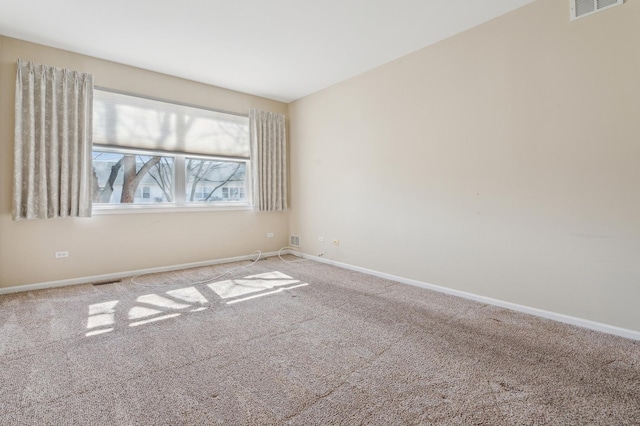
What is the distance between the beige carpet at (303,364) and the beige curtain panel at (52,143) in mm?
A: 1061

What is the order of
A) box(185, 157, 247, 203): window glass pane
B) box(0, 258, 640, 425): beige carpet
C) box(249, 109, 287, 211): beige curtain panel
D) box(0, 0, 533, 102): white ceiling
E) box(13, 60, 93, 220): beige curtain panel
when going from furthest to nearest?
box(249, 109, 287, 211): beige curtain panel, box(185, 157, 247, 203): window glass pane, box(13, 60, 93, 220): beige curtain panel, box(0, 0, 533, 102): white ceiling, box(0, 258, 640, 425): beige carpet

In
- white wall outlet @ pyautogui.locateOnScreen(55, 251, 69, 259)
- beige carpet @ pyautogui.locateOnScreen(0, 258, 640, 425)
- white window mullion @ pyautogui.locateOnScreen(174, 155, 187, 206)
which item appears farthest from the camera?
white window mullion @ pyautogui.locateOnScreen(174, 155, 187, 206)

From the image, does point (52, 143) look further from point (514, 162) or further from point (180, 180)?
point (514, 162)

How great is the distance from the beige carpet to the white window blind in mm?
2022

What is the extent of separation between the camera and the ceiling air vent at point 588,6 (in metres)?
2.26

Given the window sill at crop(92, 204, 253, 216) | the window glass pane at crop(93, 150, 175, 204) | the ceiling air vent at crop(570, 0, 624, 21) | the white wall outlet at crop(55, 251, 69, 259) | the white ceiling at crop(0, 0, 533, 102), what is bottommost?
the white wall outlet at crop(55, 251, 69, 259)

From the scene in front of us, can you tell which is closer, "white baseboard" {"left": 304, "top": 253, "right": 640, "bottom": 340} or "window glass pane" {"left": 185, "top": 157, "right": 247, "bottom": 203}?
"white baseboard" {"left": 304, "top": 253, "right": 640, "bottom": 340}

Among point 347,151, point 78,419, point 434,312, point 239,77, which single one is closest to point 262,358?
point 78,419

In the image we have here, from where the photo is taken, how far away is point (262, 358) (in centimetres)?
196

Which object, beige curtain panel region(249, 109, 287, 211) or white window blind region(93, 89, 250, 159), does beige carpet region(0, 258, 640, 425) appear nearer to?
white window blind region(93, 89, 250, 159)

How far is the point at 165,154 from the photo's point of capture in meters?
4.18

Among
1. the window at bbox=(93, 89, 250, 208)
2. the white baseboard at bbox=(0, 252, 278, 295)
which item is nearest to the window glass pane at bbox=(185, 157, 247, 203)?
the window at bbox=(93, 89, 250, 208)

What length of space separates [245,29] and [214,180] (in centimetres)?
234

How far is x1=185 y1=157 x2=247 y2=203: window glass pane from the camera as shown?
4.52 m
